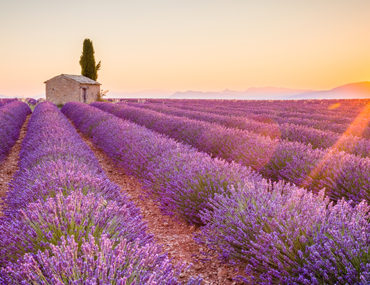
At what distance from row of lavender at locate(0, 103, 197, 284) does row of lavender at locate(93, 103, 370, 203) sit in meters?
2.45

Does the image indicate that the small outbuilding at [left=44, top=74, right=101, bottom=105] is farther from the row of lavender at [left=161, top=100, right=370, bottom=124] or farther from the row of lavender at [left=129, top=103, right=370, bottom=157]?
the row of lavender at [left=129, top=103, right=370, bottom=157]

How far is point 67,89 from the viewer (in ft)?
89.6

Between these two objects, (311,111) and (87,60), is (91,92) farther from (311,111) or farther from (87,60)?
(311,111)

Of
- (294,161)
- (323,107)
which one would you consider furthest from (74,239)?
(323,107)

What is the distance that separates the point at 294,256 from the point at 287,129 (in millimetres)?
5642

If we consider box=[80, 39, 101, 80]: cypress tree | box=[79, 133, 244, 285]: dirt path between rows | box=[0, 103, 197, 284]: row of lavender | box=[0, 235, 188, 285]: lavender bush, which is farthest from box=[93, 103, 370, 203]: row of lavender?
box=[80, 39, 101, 80]: cypress tree

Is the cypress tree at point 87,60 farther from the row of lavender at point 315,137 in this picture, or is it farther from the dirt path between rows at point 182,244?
the dirt path between rows at point 182,244

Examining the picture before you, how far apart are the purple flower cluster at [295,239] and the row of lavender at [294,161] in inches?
50.1

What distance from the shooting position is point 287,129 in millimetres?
7012

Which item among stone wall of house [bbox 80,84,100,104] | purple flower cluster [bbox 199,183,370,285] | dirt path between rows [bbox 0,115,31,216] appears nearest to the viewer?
purple flower cluster [bbox 199,183,370,285]

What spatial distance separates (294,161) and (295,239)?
2.47 metres

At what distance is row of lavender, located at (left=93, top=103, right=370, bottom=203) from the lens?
3.37 meters

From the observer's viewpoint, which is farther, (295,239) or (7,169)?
(7,169)

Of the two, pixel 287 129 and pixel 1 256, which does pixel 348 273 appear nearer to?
pixel 1 256
